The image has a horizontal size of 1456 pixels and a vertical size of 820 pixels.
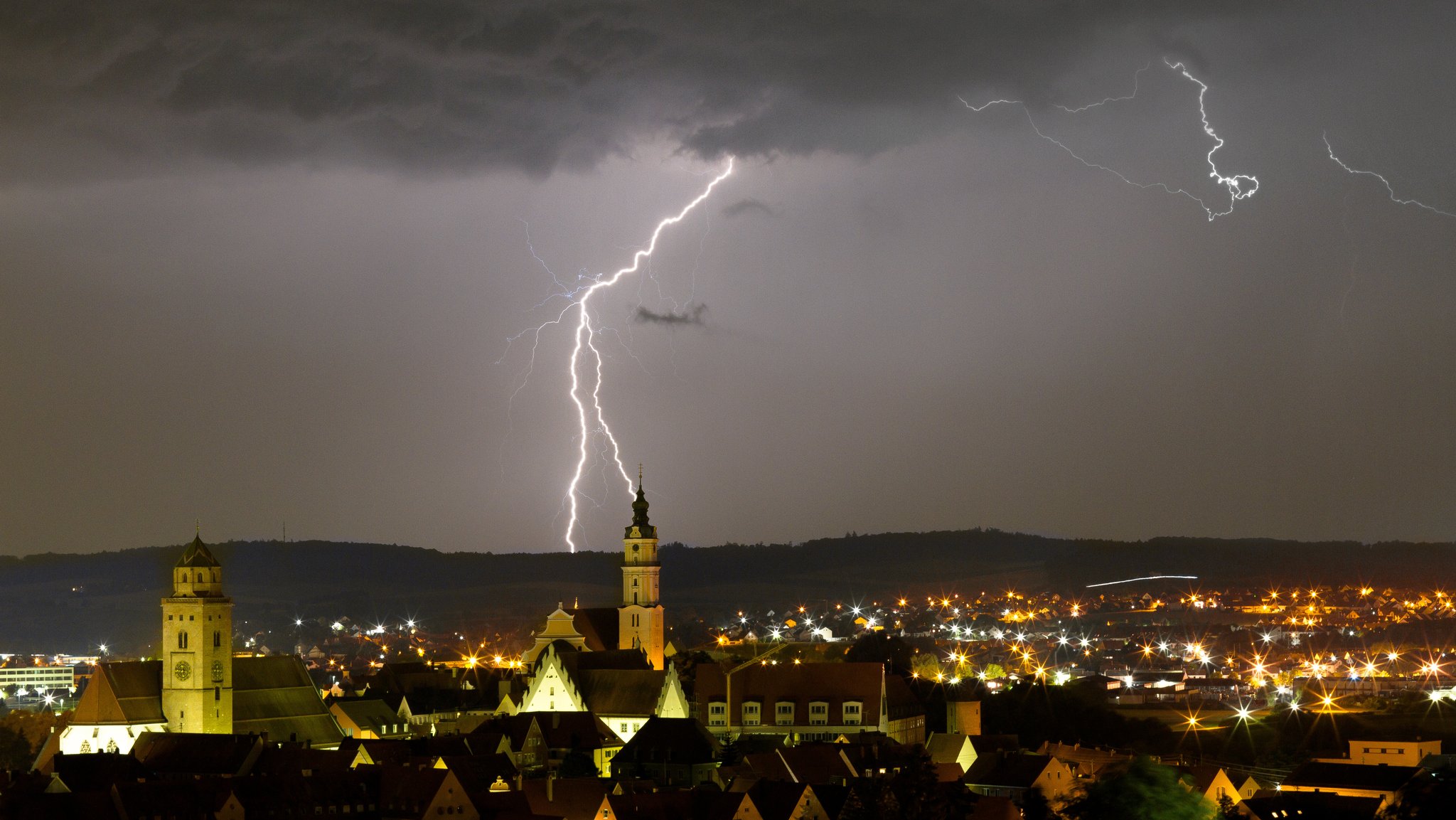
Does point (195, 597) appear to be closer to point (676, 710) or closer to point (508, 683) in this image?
point (676, 710)

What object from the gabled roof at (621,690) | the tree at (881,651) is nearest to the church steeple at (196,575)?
the gabled roof at (621,690)

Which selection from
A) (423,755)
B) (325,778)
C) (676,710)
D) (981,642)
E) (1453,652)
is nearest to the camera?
(325,778)

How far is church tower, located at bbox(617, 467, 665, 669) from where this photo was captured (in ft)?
317

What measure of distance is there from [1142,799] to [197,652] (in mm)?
32962

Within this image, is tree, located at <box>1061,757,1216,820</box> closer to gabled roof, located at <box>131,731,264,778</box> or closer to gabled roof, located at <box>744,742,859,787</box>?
gabled roof, located at <box>744,742,859,787</box>

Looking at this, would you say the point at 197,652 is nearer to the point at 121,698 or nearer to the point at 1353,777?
the point at 121,698

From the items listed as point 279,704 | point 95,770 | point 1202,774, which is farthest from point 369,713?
point 1202,774

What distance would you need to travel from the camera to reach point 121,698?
65.4 meters

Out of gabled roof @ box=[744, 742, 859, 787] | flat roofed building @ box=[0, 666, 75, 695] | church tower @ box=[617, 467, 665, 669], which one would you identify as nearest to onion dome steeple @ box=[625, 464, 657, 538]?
church tower @ box=[617, 467, 665, 669]

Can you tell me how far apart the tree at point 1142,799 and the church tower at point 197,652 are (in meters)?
30.0

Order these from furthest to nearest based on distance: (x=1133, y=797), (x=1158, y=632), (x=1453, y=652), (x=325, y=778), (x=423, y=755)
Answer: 1. (x=1158, y=632)
2. (x=1453, y=652)
3. (x=423, y=755)
4. (x=325, y=778)
5. (x=1133, y=797)

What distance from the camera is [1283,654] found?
147 m

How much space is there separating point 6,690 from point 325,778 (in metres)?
129

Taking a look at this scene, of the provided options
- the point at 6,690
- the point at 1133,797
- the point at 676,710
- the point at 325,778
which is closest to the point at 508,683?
the point at 676,710
